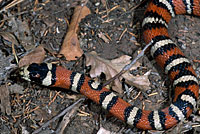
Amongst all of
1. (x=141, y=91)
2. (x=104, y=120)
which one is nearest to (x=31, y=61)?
(x=104, y=120)

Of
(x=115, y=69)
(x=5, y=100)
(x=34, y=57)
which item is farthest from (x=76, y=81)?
(x=5, y=100)

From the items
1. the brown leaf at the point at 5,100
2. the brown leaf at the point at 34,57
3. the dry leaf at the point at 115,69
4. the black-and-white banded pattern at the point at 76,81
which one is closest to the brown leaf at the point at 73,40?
the dry leaf at the point at 115,69

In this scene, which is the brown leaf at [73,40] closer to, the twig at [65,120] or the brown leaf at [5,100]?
the twig at [65,120]

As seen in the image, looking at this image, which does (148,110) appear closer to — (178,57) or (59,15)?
(178,57)

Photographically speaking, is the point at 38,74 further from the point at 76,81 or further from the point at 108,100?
the point at 108,100

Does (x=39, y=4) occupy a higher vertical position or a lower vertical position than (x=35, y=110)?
higher

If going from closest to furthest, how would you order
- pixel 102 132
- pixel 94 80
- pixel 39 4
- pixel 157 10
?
pixel 102 132
pixel 94 80
pixel 157 10
pixel 39 4

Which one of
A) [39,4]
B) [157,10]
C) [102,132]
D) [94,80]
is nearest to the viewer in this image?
[102,132]

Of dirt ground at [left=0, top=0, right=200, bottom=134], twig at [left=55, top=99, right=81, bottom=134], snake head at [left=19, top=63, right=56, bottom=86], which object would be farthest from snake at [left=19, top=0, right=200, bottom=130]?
twig at [left=55, top=99, right=81, bottom=134]
